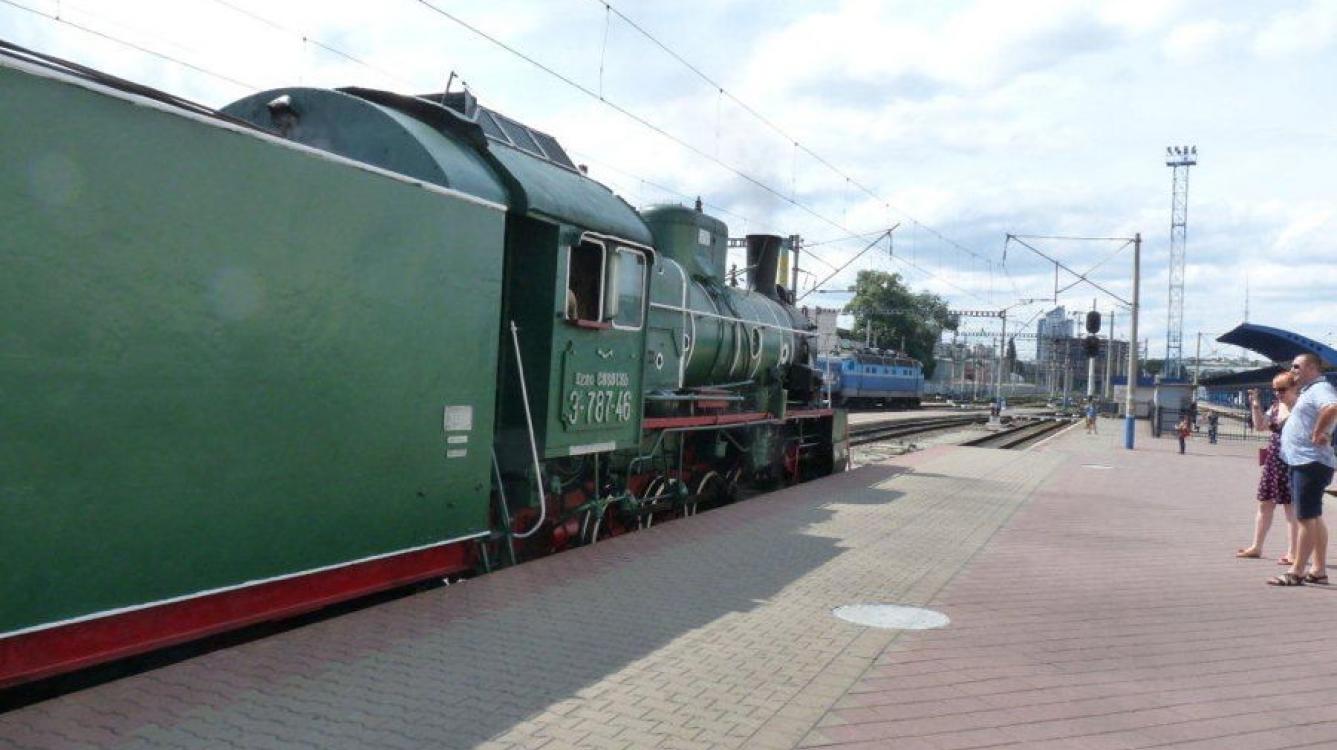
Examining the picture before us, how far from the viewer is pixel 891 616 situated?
19.8ft

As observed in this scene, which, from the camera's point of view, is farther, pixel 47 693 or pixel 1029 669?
pixel 1029 669

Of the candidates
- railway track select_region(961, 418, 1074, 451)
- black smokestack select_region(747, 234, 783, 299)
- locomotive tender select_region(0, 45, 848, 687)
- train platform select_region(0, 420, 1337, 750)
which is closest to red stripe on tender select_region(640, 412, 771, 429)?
locomotive tender select_region(0, 45, 848, 687)

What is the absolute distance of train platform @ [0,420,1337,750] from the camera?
12.9 feet

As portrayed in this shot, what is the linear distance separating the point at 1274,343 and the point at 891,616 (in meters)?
18.6

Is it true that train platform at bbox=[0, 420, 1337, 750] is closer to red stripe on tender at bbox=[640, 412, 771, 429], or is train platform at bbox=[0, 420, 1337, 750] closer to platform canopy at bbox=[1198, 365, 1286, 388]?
red stripe on tender at bbox=[640, 412, 771, 429]

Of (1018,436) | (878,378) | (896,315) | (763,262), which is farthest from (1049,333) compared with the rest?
(763,262)

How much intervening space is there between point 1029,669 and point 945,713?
3.23ft

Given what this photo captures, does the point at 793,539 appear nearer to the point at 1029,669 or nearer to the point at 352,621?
the point at 1029,669

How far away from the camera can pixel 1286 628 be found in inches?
241

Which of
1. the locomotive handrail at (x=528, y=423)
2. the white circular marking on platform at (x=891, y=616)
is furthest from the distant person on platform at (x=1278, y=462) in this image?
the locomotive handrail at (x=528, y=423)

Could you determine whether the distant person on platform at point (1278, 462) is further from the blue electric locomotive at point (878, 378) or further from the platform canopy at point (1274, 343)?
the blue electric locomotive at point (878, 378)

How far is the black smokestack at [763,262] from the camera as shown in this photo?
44.4 feet

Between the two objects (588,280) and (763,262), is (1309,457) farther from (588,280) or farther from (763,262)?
(763,262)

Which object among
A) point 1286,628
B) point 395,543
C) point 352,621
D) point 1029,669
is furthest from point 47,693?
point 1286,628
